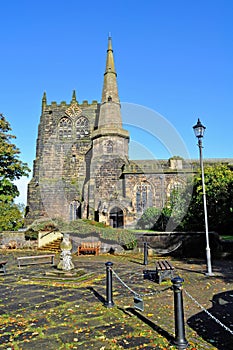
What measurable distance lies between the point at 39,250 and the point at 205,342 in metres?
17.7

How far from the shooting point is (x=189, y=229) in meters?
19.8

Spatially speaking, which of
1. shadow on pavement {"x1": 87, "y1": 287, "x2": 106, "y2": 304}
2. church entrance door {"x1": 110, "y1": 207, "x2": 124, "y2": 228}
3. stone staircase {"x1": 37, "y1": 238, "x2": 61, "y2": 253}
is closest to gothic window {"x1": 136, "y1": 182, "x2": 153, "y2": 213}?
church entrance door {"x1": 110, "y1": 207, "x2": 124, "y2": 228}

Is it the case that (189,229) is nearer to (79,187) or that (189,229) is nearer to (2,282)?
(2,282)

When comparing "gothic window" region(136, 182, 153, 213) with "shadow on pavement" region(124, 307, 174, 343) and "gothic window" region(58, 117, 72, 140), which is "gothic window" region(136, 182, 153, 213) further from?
"shadow on pavement" region(124, 307, 174, 343)

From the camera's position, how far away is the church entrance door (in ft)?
80.4

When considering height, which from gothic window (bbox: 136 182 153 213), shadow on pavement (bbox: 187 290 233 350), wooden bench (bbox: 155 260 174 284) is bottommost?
shadow on pavement (bbox: 187 290 233 350)

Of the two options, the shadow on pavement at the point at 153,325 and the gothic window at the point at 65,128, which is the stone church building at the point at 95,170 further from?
the shadow on pavement at the point at 153,325

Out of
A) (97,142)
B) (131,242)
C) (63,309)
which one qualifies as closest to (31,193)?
(97,142)

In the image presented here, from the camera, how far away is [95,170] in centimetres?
2825

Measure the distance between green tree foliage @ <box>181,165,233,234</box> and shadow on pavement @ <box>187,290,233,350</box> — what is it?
36.2ft

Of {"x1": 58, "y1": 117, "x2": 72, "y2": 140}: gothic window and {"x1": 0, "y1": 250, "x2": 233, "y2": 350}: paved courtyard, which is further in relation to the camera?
{"x1": 58, "y1": 117, "x2": 72, "y2": 140}: gothic window

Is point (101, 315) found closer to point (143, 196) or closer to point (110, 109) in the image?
point (143, 196)

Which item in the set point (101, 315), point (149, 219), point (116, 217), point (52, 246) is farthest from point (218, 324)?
point (116, 217)

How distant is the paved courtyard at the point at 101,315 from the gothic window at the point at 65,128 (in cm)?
2857
